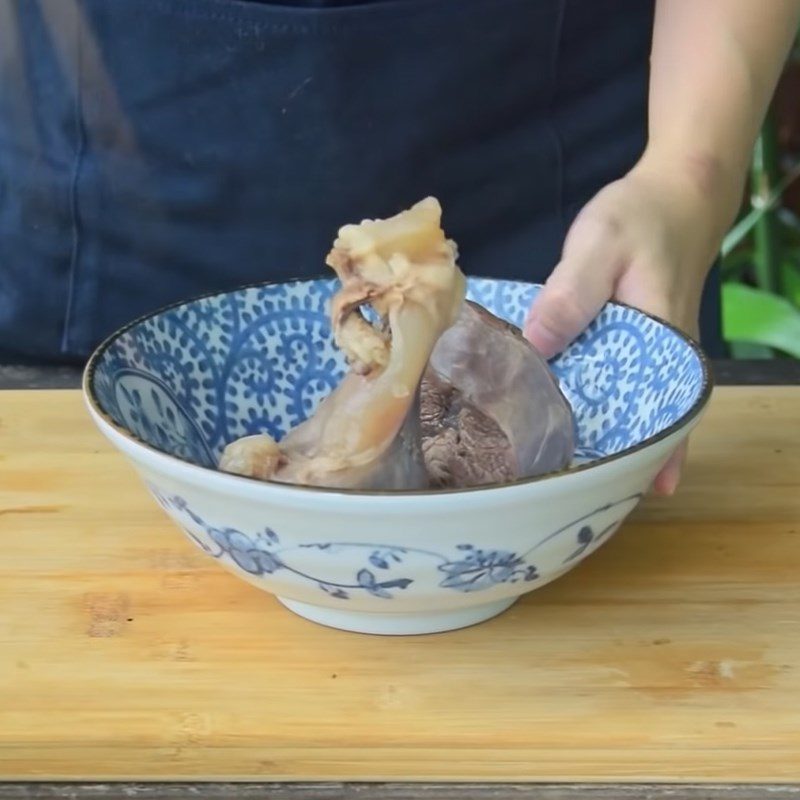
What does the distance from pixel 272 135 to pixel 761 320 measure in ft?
2.49

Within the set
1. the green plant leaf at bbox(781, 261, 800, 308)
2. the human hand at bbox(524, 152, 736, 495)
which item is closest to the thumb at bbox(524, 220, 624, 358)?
the human hand at bbox(524, 152, 736, 495)

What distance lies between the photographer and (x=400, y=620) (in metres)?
0.57

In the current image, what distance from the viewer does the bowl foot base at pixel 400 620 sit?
0.57 meters

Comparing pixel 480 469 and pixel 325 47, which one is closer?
pixel 480 469

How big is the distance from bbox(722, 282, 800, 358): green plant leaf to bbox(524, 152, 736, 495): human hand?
70 cm

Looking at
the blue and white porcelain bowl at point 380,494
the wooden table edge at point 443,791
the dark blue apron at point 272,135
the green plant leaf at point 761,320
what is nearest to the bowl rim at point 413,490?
the blue and white porcelain bowl at point 380,494

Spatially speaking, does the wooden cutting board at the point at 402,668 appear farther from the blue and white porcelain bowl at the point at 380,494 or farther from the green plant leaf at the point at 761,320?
the green plant leaf at the point at 761,320

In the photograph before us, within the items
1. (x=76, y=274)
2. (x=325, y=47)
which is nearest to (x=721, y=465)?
(x=325, y=47)

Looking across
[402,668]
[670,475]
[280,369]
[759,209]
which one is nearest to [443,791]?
[402,668]

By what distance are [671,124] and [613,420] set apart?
239 mm

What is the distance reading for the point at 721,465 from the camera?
76 cm

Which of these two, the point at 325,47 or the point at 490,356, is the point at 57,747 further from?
the point at 325,47

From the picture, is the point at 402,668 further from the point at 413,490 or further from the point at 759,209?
the point at 759,209

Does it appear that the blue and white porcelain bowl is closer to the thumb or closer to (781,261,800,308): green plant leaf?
the thumb
